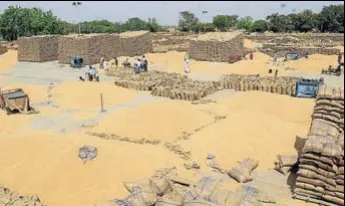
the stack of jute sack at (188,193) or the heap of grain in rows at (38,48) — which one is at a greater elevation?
the heap of grain in rows at (38,48)

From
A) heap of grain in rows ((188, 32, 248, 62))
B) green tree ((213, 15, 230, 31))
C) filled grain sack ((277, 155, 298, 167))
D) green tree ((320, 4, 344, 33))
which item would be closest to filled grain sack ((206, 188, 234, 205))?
filled grain sack ((277, 155, 298, 167))

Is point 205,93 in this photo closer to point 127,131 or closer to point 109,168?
point 127,131

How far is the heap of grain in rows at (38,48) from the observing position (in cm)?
3116

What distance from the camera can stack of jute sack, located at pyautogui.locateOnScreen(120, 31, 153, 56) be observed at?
33.0 m

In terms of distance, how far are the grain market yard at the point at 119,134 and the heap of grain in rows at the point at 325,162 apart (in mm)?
602

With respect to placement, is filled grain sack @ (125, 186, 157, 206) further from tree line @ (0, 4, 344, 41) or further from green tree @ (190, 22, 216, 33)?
green tree @ (190, 22, 216, 33)

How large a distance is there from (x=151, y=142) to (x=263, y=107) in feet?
20.0

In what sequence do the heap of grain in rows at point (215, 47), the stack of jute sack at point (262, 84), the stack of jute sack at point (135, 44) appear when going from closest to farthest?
the stack of jute sack at point (262, 84) → the heap of grain in rows at point (215, 47) → the stack of jute sack at point (135, 44)

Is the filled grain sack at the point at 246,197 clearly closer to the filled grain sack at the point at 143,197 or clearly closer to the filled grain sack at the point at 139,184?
the filled grain sack at the point at 143,197

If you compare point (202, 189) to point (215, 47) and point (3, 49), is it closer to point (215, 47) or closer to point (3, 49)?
point (215, 47)

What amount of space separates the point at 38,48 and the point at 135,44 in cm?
875

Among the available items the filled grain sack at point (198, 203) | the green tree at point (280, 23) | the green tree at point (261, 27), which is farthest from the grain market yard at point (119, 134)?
the green tree at point (261, 27)

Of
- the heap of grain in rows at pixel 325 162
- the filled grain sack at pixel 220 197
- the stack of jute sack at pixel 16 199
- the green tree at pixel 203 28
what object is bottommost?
the stack of jute sack at pixel 16 199

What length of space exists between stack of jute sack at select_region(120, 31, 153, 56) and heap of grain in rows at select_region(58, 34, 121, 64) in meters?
1.80
